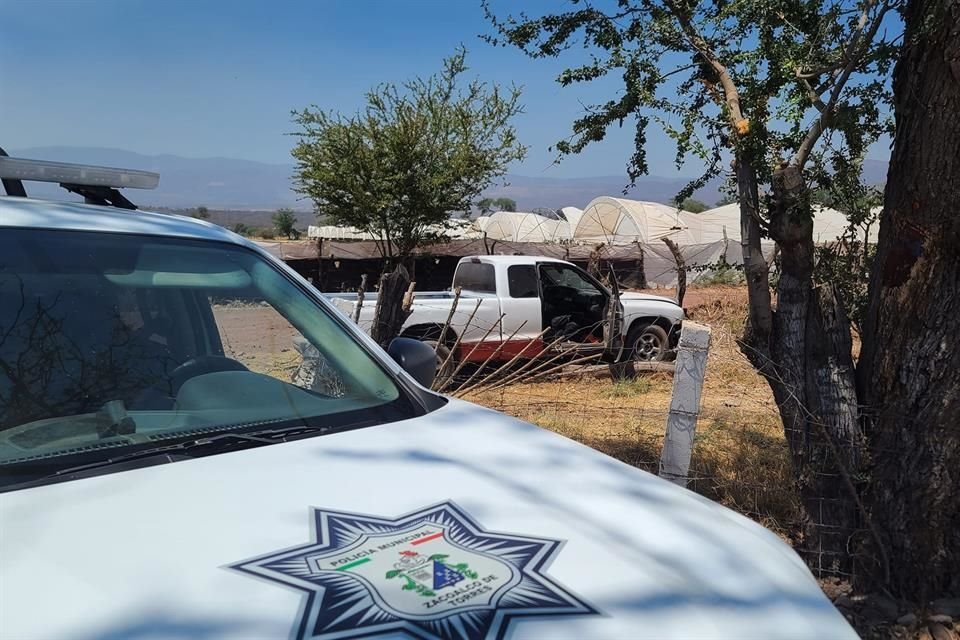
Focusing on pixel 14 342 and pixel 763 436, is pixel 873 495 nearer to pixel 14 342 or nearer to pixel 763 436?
pixel 763 436

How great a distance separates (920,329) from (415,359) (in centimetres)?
236

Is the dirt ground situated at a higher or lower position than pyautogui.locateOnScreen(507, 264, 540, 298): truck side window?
lower

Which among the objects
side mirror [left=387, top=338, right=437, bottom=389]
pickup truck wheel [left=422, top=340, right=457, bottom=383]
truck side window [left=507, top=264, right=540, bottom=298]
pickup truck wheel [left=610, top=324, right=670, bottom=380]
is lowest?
pickup truck wheel [left=610, top=324, right=670, bottom=380]

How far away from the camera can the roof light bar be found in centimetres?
283

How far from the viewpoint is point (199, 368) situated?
2.64 m

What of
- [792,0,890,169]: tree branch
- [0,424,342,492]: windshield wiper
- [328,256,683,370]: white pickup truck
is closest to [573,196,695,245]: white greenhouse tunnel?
[328,256,683,370]: white pickup truck

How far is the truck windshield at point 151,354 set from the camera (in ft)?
7.14

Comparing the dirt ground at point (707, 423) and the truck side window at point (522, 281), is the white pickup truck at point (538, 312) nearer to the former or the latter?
the truck side window at point (522, 281)

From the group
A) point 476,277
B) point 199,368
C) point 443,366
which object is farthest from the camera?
point 476,277

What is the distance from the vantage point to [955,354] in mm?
3604

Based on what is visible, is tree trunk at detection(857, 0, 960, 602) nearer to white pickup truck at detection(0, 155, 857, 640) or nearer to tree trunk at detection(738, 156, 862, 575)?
tree trunk at detection(738, 156, 862, 575)

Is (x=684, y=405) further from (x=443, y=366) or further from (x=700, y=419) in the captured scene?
(x=443, y=366)

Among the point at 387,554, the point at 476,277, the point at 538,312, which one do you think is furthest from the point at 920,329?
the point at 476,277

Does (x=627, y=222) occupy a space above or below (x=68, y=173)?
below
